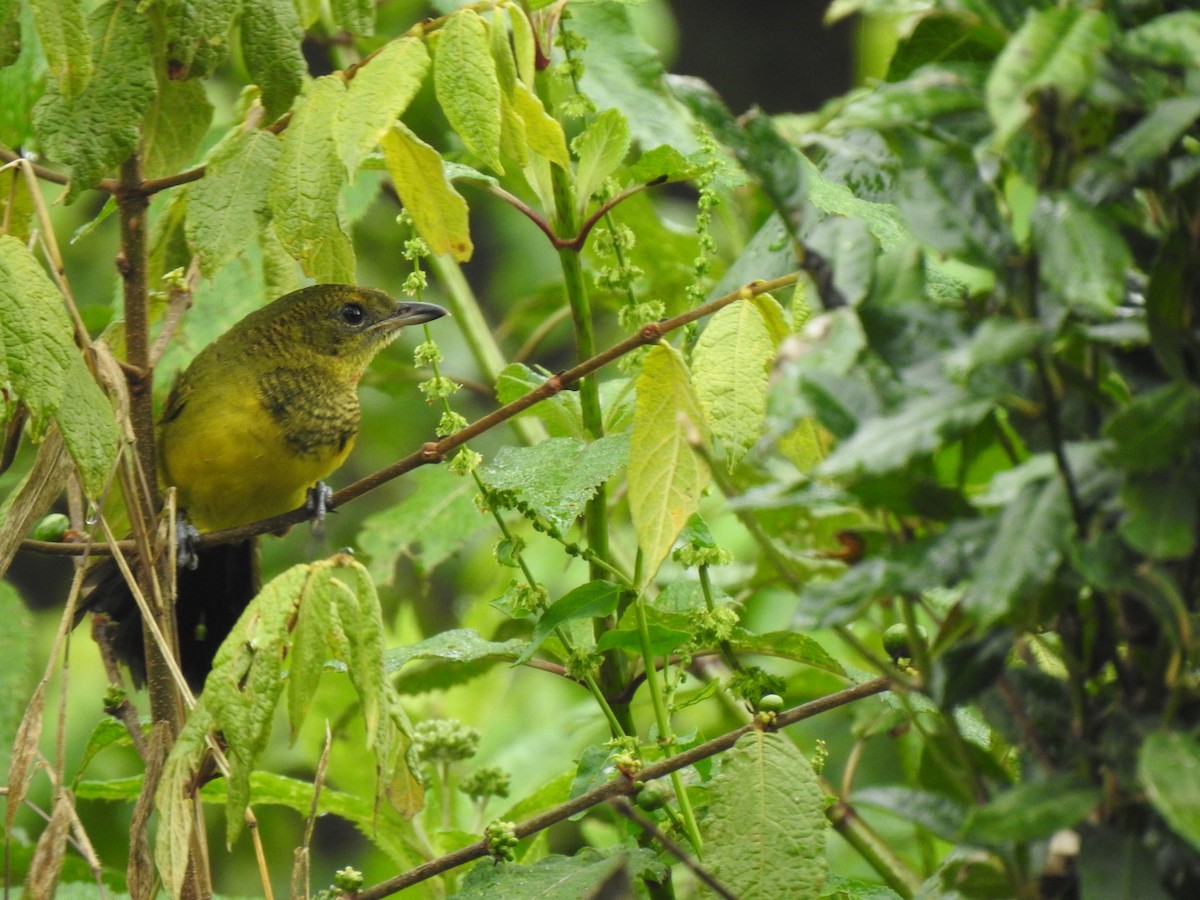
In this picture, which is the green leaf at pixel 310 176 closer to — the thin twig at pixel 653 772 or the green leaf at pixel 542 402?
the green leaf at pixel 542 402

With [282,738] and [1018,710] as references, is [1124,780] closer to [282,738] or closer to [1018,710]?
[1018,710]

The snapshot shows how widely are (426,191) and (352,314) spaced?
2.03 m

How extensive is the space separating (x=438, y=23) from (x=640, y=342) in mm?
480

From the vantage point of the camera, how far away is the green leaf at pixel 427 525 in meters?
2.88

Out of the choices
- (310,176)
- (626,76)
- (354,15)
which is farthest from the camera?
(626,76)

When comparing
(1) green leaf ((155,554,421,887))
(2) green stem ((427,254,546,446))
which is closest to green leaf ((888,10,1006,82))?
(1) green leaf ((155,554,421,887))

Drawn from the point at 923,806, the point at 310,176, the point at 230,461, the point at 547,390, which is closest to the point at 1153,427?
the point at 923,806

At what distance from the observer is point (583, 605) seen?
177 cm

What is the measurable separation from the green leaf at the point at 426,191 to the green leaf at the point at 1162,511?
93cm

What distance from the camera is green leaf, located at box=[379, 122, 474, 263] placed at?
166cm

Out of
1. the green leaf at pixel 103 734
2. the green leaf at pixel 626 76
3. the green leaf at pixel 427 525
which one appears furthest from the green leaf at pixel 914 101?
the green leaf at pixel 427 525

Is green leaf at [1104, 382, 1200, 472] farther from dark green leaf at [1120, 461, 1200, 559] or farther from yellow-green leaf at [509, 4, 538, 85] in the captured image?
yellow-green leaf at [509, 4, 538, 85]

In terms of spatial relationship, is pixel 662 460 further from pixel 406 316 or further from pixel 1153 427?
pixel 406 316

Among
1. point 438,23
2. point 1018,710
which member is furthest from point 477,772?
point 1018,710
